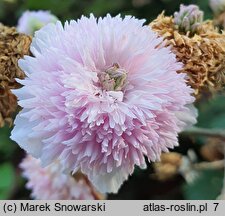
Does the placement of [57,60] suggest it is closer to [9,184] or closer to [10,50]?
[10,50]

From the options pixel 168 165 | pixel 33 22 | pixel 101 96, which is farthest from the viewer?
pixel 168 165

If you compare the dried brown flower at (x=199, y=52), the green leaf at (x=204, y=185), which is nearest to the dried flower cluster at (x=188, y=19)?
the dried brown flower at (x=199, y=52)

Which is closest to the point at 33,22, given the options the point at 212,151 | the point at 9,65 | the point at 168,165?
the point at 9,65

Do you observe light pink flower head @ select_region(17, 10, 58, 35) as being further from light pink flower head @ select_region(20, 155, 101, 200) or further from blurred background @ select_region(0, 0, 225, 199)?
blurred background @ select_region(0, 0, 225, 199)

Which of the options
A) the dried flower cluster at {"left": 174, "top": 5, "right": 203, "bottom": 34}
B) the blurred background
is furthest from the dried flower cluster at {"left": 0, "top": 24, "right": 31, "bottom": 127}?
the blurred background

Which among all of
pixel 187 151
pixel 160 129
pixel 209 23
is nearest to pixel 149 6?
pixel 187 151

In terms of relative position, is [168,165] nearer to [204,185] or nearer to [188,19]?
[204,185]
